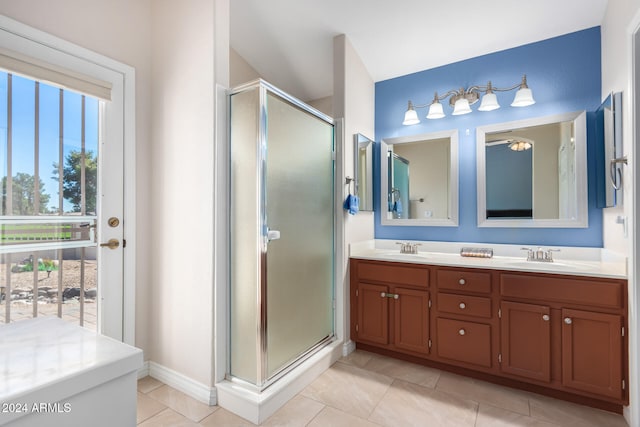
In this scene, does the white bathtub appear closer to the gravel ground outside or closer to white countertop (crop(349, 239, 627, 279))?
the gravel ground outside

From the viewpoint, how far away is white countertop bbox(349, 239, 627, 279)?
1.91m

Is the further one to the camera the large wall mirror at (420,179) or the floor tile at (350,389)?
the large wall mirror at (420,179)

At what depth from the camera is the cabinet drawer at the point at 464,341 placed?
2.17 metres

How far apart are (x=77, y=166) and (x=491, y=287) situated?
→ 9.12 ft

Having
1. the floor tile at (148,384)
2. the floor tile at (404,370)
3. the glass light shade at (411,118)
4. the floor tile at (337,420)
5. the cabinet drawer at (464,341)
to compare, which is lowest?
the floor tile at (404,370)

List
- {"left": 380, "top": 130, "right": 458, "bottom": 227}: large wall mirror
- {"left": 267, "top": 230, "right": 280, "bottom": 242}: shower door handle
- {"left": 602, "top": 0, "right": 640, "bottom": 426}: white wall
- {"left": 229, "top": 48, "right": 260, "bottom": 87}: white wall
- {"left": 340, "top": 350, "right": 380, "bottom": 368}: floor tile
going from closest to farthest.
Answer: {"left": 602, "top": 0, "right": 640, "bottom": 426}: white wall
{"left": 267, "top": 230, "right": 280, "bottom": 242}: shower door handle
{"left": 340, "top": 350, "right": 380, "bottom": 368}: floor tile
{"left": 380, "top": 130, "right": 458, "bottom": 227}: large wall mirror
{"left": 229, "top": 48, "right": 260, "bottom": 87}: white wall

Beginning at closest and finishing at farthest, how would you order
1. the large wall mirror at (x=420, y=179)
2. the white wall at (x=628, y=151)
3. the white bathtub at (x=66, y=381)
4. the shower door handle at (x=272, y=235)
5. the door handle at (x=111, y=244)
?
the white bathtub at (x=66, y=381) < the white wall at (x=628, y=151) < the shower door handle at (x=272, y=235) < the door handle at (x=111, y=244) < the large wall mirror at (x=420, y=179)

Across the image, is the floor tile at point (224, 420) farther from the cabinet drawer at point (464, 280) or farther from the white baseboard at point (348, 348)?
the cabinet drawer at point (464, 280)

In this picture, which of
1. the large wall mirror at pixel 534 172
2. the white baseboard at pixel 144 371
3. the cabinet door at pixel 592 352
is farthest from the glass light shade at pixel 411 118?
the white baseboard at pixel 144 371

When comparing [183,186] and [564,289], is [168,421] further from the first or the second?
[564,289]

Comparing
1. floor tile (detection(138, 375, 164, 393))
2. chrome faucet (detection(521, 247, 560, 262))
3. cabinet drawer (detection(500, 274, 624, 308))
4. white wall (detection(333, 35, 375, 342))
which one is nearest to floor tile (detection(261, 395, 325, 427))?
white wall (detection(333, 35, 375, 342))

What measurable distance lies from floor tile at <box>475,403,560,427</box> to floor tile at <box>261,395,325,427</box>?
921mm

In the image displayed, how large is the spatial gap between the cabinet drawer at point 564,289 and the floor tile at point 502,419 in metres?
0.69

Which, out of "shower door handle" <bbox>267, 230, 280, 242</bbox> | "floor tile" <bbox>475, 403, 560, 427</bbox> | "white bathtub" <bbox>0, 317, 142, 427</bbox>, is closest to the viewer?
"white bathtub" <bbox>0, 317, 142, 427</bbox>
